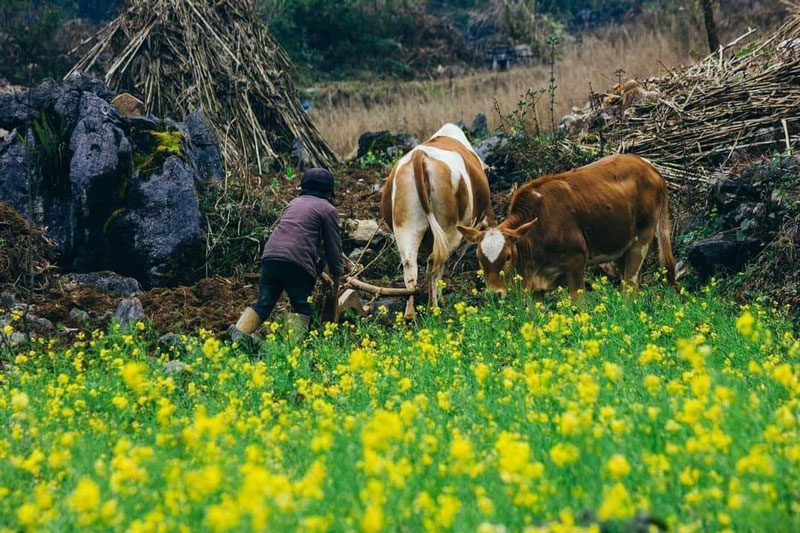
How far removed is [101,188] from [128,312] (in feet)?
6.72

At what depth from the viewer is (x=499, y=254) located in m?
7.45

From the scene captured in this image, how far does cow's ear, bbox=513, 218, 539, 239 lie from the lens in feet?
24.5

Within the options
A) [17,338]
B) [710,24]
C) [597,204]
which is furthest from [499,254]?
[710,24]

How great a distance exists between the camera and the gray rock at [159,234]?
955 centimetres

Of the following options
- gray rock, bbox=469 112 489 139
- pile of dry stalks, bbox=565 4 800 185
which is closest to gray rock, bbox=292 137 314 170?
gray rock, bbox=469 112 489 139

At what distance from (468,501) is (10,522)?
1974mm

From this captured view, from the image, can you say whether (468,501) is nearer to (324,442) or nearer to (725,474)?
(324,442)

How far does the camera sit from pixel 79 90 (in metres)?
10.3

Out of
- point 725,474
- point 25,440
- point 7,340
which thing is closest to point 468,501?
point 725,474

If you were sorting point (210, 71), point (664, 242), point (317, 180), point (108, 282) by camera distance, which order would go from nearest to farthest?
point (317, 180), point (664, 242), point (108, 282), point (210, 71)

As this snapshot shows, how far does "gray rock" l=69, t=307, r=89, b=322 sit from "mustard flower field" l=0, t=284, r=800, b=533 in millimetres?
1519

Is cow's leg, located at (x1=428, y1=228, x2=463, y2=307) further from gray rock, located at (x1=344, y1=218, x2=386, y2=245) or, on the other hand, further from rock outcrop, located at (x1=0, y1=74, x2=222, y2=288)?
rock outcrop, located at (x1=0, y1=74, x2=222, y2=288)

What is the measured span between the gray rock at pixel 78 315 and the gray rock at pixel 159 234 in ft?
3.50

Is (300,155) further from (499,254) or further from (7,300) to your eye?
(499,254)
